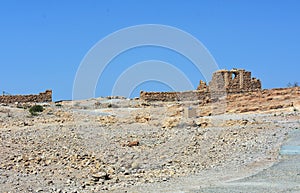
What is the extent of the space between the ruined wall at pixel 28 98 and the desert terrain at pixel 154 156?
17622 mm

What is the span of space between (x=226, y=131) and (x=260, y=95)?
768cm

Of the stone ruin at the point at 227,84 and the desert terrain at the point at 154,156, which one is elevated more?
the stone ruin at the point at 227,84

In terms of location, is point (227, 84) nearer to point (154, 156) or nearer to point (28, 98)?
point (28, 98)

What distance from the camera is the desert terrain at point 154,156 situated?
762cm

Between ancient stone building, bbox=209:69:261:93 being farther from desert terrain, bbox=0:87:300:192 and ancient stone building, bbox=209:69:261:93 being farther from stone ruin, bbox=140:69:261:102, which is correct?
desert terrain, bbox=0:87:300:192

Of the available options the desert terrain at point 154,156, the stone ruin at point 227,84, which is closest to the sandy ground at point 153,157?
the desert terrain at point 154,156

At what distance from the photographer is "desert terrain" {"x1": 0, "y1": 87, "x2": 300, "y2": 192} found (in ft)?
25.0

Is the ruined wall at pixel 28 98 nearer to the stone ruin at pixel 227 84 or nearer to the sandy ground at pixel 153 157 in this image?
the stone ruin at pixel 227 84

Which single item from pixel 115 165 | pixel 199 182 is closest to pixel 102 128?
pixel 115 165

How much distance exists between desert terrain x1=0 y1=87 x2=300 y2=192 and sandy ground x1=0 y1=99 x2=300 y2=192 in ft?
0.05

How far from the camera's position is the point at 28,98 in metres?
35.2

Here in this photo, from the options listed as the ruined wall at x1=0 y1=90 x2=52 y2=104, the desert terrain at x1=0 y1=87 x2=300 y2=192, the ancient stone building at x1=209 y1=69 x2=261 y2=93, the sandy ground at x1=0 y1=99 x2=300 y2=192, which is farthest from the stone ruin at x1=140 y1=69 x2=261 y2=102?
the sandy ground at x1=0 y1=99 x2=300 y2=192

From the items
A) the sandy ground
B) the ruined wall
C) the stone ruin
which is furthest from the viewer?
the ruined wall

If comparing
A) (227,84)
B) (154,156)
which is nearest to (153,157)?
(154,156)
